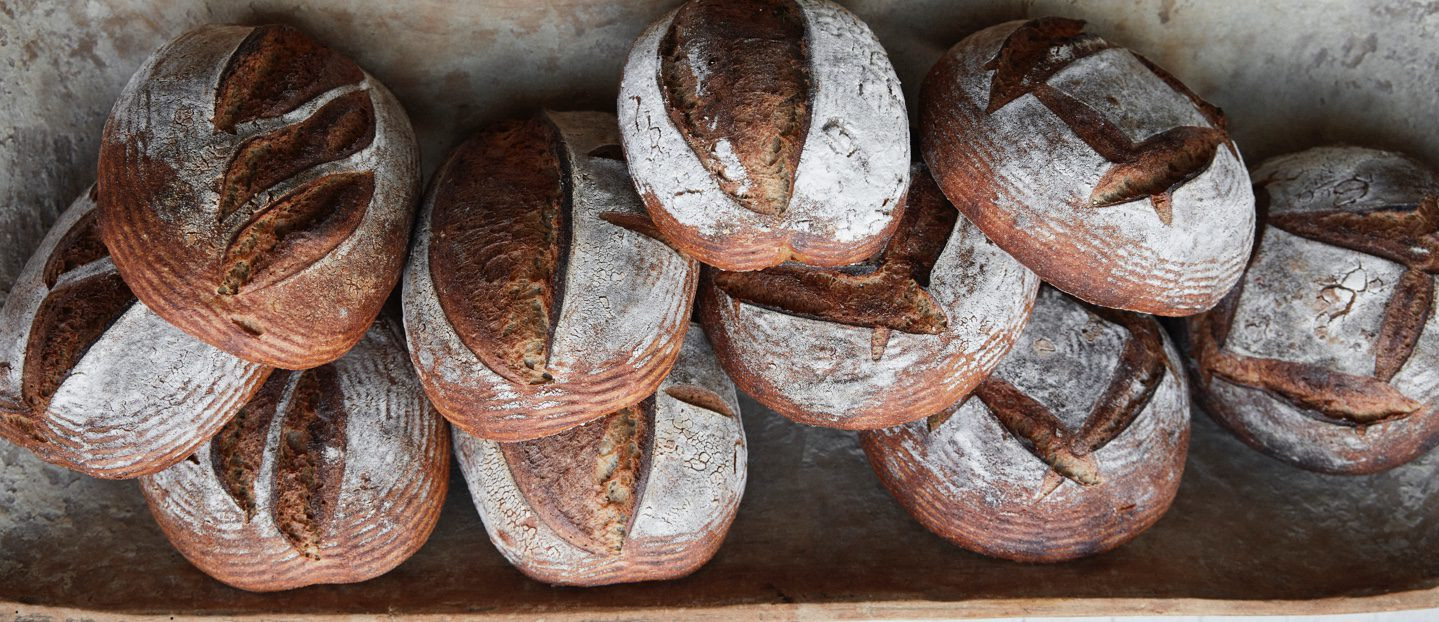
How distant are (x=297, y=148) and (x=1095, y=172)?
1.71 m

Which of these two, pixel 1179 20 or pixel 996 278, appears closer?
pixel 996 278

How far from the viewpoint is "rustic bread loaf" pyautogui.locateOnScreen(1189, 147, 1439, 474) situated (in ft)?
6.81

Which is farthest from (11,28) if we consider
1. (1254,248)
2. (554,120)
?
(1254,248)

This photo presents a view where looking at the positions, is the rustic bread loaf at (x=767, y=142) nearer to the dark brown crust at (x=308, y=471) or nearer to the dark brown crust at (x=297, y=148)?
the dark brown crust at (x=297, y=148)

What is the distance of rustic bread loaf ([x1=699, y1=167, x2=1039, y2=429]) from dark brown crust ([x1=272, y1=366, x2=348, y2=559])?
99cm

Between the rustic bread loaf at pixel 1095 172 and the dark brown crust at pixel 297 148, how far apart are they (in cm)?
134

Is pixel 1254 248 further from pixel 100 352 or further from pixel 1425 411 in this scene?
pixel 100 352

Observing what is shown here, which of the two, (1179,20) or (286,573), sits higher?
(1179,20)

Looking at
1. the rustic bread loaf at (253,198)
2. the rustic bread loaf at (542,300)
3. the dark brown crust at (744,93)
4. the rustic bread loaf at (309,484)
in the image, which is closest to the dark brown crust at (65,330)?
the rustic bread loaf at (253,198)

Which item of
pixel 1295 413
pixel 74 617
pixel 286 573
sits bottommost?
pixel 74 617

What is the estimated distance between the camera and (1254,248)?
2188 mm

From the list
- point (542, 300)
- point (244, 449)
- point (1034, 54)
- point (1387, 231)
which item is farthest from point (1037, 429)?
point (244, 449)

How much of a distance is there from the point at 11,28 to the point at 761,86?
1.95 metres

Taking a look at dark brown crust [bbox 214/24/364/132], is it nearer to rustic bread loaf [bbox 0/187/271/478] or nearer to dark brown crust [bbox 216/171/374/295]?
dark brown crust [bbox 216/171/374/295]
